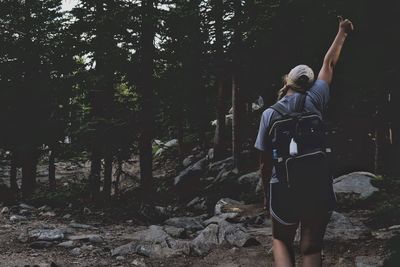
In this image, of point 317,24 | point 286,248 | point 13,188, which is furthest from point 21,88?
point 286,248

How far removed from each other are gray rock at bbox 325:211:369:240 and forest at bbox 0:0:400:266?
399 millimetres

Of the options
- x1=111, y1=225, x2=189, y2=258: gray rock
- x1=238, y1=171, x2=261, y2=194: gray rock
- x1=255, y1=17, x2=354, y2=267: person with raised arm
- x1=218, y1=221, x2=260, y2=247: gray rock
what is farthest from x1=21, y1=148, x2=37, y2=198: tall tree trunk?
x1=255, y1=17, x2=354, y2=267: person with raised arm

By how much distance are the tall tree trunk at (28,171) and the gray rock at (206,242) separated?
15882 mm

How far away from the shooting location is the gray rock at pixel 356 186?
11844 mm

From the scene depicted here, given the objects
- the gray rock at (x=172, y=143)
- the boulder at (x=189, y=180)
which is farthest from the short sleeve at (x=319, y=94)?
the gray rock at (x=172, y=143)

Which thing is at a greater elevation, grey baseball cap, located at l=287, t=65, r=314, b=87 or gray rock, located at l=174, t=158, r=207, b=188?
grey baseball cap, located at l=287, t=65, r=314, b=87

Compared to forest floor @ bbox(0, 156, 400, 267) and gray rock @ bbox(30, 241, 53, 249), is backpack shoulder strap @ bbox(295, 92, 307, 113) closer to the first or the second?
forest floor @ bbox(0, 156, 400, 267)

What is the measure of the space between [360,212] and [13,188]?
65.3ft

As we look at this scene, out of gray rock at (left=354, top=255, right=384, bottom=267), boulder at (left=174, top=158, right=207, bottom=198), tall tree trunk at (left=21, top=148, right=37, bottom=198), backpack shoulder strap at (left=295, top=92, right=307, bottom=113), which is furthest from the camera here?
tall tree trunk at (left=21, top=148, right=37, bottom=198)

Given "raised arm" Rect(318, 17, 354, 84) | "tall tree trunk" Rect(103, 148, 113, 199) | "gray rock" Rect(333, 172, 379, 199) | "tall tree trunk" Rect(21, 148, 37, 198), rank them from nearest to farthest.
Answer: "raised arm" Rect(318, 17, 354, 84)
"gray rock" Rect(333, 172, 379, 199)
"tall tree trunk" Rect(103, 148, 113, 199)
"tall tree trunk" Rect(21, 148, 37, 198)

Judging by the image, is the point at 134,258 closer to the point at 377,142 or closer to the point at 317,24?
the point at 317,24

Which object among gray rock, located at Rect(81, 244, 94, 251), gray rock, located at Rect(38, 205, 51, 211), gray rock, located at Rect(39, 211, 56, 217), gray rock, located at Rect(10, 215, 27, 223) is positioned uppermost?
gray rock, located at Rect(81, 244, 94, 251)

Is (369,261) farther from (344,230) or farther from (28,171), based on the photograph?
(28,171)

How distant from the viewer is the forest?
441 inches
